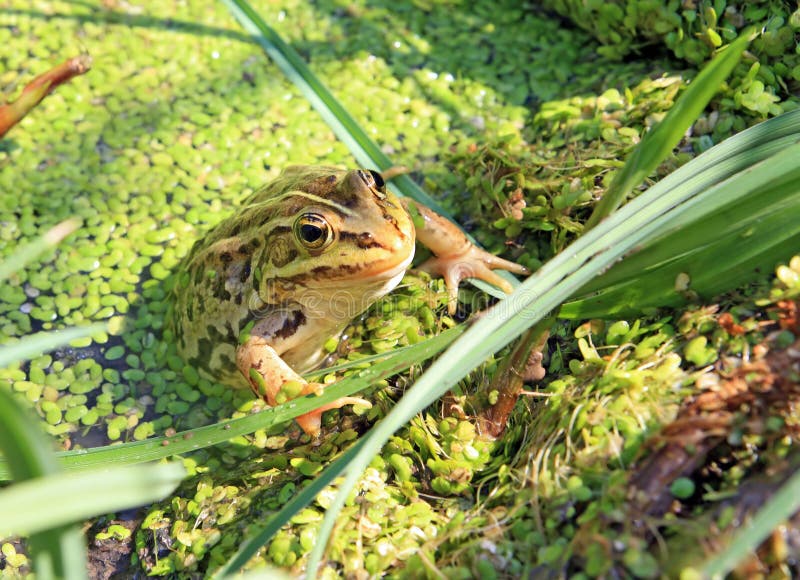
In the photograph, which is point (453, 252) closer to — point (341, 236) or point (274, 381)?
point (341, 236)

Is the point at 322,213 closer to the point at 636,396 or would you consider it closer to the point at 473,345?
the point at 473,345

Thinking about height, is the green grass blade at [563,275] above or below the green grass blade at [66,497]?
below

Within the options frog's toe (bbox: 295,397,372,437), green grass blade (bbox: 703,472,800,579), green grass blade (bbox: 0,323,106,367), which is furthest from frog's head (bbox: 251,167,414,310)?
green grass blade (bbox: 703,472,800,579)

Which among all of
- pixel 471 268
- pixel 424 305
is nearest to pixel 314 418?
pixel 424 305

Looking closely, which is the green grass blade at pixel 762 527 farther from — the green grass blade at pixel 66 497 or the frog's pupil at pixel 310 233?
the frog's pupil at pixel 310 233

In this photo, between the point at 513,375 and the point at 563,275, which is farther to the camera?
the point at 513,375

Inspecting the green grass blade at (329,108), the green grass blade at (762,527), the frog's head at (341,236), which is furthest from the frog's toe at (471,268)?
the green grass blade at (762,527)
